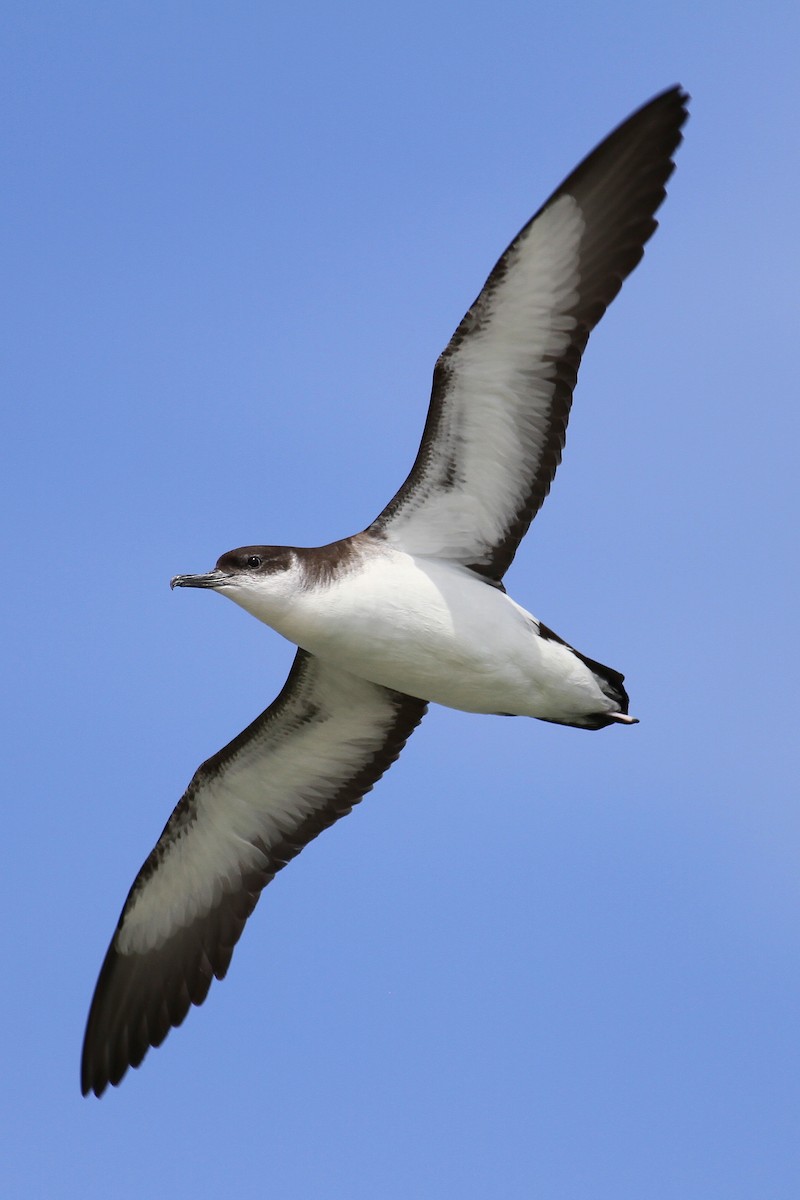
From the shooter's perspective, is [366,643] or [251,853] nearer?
[366,643]

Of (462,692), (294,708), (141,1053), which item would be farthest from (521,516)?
(141,1053)

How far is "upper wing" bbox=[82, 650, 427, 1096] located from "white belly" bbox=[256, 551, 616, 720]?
1371 millimetres

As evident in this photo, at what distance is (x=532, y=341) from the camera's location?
13.2 metres

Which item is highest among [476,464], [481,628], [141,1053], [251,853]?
[476,464]

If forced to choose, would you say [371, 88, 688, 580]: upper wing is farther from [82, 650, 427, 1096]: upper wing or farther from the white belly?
[82, 650, 427, 1096]: upper wing

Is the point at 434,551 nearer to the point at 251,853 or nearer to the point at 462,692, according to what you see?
the point at 462,692

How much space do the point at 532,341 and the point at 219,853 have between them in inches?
216

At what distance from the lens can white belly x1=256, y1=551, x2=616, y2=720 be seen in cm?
1304

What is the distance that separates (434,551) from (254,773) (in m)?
2.75

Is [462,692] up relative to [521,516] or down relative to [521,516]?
down

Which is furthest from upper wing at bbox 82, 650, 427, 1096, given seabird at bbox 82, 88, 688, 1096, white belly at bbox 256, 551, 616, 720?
white belly at bbox 256, 551, 616, 720

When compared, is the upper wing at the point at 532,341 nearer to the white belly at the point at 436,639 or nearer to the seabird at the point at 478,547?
the seabird at the point at 478,547

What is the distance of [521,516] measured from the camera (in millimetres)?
13867

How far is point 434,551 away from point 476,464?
80 centimetres
